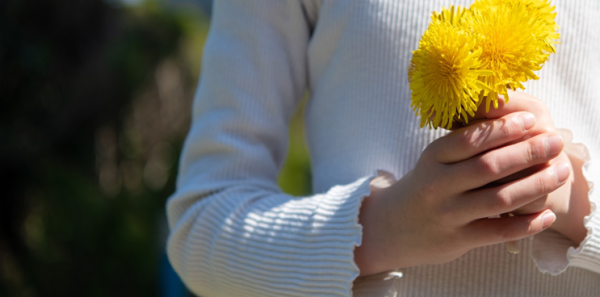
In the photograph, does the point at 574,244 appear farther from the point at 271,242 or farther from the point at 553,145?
the point at 271,242

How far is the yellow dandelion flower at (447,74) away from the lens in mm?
415

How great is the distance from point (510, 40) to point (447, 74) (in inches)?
2.3

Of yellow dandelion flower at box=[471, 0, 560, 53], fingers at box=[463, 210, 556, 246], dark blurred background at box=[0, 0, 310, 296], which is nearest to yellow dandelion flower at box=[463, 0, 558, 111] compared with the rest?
yellow dandelion flower at box=[471, 0, 560, 53]

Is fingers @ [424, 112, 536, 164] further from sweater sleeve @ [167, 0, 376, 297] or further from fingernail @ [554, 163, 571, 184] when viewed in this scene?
sweater sleeve @ [167, 0, 376, 297]

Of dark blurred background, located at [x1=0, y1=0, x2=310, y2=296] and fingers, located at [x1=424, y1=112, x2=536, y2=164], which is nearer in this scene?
fingers, located at [x1=424, y1=112, x2=536, y2=164]

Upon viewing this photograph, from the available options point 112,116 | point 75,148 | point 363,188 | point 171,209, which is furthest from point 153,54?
point 363,188

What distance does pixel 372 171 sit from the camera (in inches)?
25.4

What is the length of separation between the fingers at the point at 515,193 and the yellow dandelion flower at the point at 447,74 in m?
0.07

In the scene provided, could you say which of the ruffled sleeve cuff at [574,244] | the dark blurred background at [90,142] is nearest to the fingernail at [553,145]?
the ruffled sleeve cuff at [574,244]

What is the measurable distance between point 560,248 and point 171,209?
20.5 inches

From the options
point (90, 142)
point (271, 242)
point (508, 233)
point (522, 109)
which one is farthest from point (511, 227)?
point (90, 142)

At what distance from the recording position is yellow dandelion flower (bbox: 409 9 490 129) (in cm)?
42

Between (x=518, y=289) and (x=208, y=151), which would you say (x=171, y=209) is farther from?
(x=518, y=289)

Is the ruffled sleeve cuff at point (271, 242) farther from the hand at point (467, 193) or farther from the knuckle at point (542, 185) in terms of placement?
the knuckle at point (542, 185)
